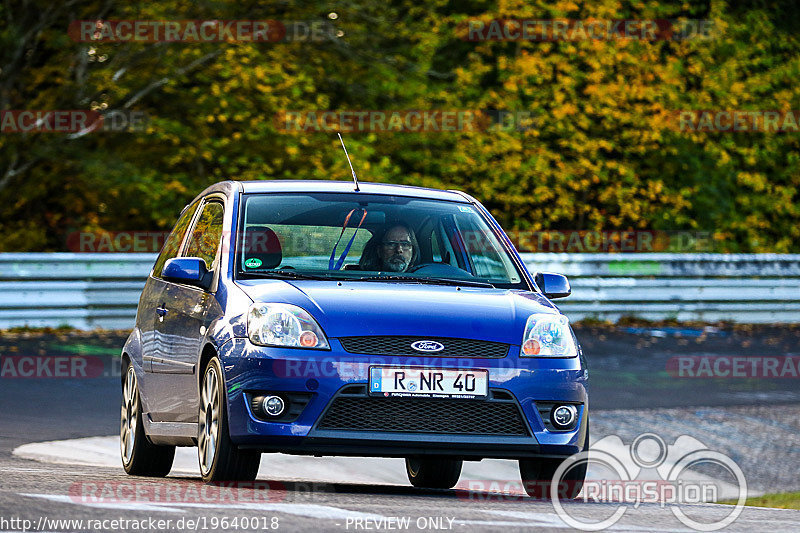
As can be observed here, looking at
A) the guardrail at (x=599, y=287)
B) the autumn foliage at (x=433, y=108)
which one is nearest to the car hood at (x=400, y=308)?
the guardrail at (x=599, y=287)

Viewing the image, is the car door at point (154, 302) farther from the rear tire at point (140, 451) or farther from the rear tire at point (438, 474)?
the rear tire at point (438, 474)

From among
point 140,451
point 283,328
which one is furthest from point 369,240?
point 140,451

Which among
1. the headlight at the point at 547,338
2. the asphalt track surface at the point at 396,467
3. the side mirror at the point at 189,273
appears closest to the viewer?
the asphalt track surface at the point at 396,467

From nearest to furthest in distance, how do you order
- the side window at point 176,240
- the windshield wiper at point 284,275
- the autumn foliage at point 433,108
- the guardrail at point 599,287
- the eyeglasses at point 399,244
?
1. the windshield wiper at point 284,275
2. the eyeglasses at point 399,244
3. the side window at point 176,240
4. the guardrail at point 599,287
5. the autumn foliage at point 433,108

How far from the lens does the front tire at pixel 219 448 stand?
7.77 m

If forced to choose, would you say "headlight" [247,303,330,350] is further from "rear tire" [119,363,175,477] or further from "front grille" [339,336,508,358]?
"rear tire" [119,363,175,477]

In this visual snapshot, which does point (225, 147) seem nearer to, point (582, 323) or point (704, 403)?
point (582, 323)

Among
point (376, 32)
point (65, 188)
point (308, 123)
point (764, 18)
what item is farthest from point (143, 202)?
point (764, 18)

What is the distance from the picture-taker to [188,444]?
28.4 feet

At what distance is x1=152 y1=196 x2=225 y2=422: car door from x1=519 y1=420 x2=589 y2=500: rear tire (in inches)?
69.0

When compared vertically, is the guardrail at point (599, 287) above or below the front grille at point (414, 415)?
below

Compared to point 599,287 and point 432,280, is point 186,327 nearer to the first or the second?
point 432,280

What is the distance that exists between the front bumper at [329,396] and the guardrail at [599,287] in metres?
12.5

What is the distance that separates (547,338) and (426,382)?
0.72m
